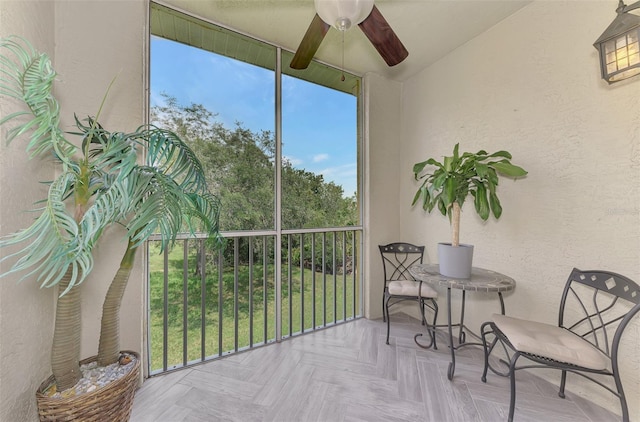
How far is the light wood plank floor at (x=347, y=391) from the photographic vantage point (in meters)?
1.45

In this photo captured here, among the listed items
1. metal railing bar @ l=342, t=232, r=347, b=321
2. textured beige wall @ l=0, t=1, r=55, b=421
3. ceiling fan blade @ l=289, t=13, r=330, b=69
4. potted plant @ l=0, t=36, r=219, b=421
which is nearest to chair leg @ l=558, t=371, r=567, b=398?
metal railing bar @ l=342, t=232, r=347, b=321

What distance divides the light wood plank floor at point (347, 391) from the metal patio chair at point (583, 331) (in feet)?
0.57

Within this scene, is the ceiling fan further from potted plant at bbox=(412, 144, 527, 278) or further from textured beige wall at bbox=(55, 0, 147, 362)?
textured beige wall at bbox=(55, 0, 147, 362)

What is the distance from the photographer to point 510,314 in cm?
195

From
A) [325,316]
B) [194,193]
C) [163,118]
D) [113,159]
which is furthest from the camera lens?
[325,316]

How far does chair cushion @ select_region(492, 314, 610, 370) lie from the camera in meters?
1.25

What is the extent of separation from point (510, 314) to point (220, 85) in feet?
10.1

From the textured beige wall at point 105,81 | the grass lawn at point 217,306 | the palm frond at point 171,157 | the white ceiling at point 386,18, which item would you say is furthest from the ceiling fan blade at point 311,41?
the grass lawn at point 217,306

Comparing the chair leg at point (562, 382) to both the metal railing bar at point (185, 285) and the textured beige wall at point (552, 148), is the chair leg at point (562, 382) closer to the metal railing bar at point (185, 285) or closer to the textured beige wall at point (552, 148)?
the textured beige wall at point (552, 148)

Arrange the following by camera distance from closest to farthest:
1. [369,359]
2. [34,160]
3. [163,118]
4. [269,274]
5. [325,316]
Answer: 1. [34,160]
2. [163,118]
3. [369,359]
4. [269,274]
5. [325,316]

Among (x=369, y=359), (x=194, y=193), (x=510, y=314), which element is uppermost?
(x=194, y=193)

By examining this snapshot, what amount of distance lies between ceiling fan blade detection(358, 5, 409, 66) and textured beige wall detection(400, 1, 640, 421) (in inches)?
42.9

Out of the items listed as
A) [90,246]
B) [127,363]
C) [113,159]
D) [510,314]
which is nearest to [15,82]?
[113,159]

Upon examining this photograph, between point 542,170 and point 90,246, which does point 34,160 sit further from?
point 542,170
